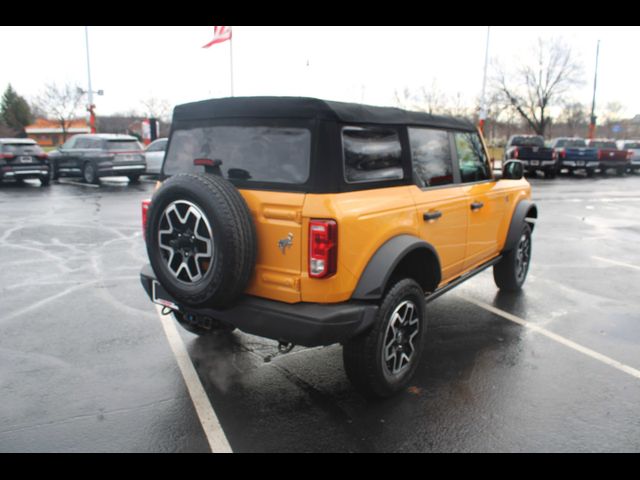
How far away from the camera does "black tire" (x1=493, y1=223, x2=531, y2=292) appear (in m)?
5.76

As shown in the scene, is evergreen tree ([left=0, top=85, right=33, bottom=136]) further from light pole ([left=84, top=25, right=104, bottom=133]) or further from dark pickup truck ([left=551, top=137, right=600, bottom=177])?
dark pickup truck ([left=551, top=137, right=600, bottom=177])

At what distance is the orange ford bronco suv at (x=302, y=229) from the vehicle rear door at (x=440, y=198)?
3cm

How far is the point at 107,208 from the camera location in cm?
1198

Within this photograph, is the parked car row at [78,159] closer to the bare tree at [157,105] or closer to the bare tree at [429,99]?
the bare tree at [429,99]

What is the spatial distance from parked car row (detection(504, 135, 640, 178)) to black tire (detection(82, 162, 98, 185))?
53.9 ft

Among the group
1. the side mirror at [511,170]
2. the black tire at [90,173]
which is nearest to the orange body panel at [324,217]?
the side mirror at [511,170]

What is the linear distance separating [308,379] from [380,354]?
75 cm

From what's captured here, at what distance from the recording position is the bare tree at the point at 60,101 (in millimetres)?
51969

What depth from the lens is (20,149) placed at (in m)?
16.4

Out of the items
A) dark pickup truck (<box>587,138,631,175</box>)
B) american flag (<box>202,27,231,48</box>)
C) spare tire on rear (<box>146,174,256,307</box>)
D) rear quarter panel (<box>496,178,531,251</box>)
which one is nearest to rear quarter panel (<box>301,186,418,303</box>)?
spare tire on rear (<box>146,174,256,307</box>)
